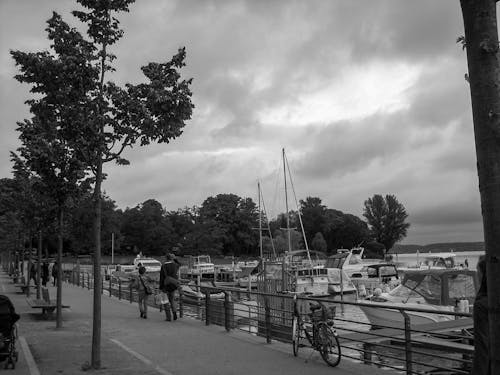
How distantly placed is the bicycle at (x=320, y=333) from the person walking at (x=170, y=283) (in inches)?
242

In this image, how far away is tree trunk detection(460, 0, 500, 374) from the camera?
11.6 feet

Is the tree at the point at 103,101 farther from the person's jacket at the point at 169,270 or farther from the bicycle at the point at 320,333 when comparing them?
the person's jacket at the point at 169,270

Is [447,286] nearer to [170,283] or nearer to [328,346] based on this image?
[170,283]

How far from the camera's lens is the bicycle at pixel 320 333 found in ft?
30.6

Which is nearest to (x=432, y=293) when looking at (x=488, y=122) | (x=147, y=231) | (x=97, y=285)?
(x=97, y=285)

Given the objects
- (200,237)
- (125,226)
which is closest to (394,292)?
(200,237)

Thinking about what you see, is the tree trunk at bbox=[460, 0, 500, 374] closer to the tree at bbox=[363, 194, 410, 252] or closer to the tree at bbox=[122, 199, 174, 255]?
the tree at bbox=[122, 199, 174, 255]

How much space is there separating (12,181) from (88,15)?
60.1ft

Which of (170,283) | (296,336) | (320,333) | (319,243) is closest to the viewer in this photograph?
Answer: (320,333)

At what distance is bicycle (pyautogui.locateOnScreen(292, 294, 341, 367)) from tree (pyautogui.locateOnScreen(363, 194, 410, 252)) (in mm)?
161429

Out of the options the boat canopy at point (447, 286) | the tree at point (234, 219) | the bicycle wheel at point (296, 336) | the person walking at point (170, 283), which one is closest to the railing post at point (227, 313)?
the person walking at point (170, 283)

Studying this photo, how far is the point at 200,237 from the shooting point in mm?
117000

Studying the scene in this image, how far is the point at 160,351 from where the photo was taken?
1101cm

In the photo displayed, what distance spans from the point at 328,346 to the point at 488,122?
256 inches
